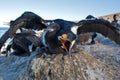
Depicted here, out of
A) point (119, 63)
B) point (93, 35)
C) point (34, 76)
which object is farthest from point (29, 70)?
point (93, 35)

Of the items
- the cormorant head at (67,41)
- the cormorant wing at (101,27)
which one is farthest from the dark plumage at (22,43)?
the cormorant head at (67,41)

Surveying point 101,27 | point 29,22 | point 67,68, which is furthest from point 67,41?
point 29,22

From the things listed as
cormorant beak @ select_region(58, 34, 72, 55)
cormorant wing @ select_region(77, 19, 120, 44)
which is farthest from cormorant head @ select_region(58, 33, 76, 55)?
cormorant wing @ select_region(77, 19, 120, 44)

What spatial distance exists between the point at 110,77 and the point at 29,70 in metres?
1.43

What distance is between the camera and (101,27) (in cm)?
675

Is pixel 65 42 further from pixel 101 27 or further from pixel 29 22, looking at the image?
pixel 29 22

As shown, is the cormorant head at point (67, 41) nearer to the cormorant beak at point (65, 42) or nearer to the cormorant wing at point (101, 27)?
the cormorant beak at point (65, 42)

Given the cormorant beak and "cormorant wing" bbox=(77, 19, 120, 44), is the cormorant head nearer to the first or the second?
the cormorant beak

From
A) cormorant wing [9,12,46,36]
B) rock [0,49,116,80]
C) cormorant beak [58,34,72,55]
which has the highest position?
cormorant wing [9,12,46,36]

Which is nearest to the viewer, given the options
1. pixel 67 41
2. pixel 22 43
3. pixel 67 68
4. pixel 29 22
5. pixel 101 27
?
pixel 67 41

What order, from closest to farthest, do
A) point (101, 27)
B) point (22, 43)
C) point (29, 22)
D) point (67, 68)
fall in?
point (67, 68) → point (101, 27) → point (29, 22) → point (22, 43)

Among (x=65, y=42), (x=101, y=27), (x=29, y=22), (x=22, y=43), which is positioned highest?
(x=29, y=22)

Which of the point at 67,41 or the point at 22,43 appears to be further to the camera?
the point at 22,43

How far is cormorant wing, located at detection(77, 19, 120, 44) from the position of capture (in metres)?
6.66
